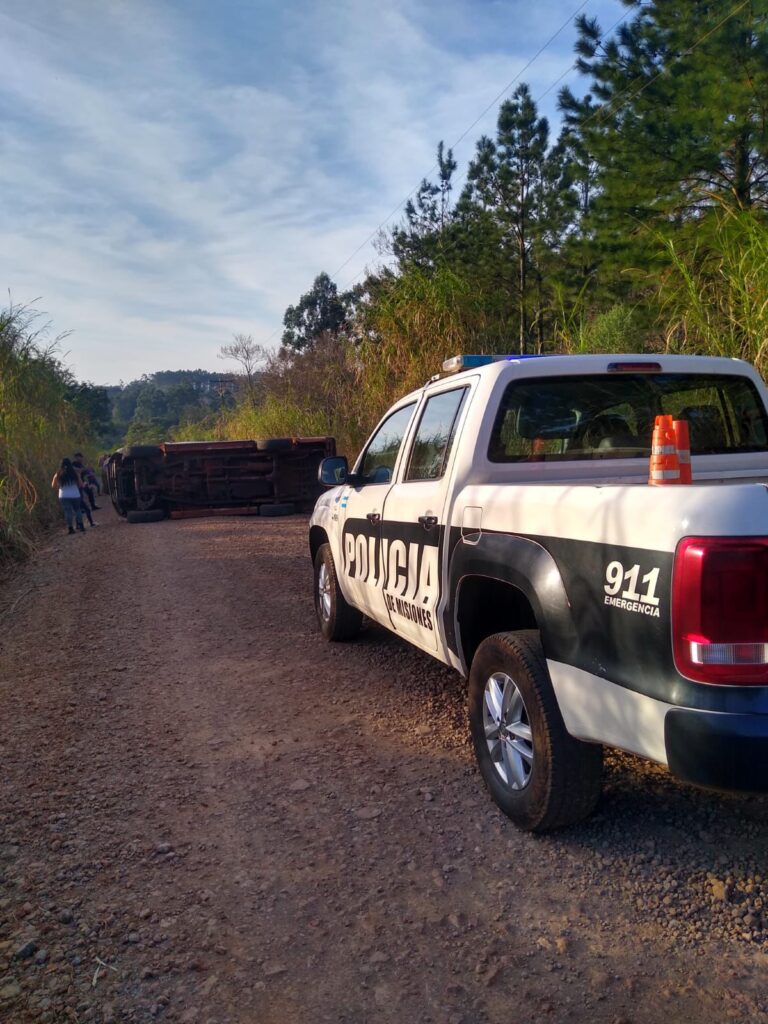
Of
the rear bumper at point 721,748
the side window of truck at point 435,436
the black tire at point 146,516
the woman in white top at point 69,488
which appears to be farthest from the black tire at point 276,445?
the rear bumper at point 721,748

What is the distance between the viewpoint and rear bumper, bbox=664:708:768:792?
227 centimetres

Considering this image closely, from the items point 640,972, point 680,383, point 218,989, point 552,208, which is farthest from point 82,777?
point 552,208

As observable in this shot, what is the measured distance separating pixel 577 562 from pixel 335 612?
3.48 metres

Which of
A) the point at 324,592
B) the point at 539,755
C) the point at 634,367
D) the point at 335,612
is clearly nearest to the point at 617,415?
the point at 634,367

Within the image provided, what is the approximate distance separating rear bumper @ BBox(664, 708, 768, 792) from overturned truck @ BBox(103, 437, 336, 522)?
1424 centimetres

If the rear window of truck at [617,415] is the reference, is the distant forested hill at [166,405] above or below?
above

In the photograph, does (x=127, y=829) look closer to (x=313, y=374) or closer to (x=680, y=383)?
(x=680, y=383)

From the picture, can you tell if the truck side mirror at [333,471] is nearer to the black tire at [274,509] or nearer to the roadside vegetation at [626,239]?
the roadside vegetation at [626,239]

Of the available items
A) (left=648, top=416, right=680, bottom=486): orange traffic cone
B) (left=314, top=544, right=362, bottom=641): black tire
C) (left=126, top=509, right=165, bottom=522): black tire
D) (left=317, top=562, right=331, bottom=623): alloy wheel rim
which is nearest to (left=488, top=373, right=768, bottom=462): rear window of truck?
(left=648, top=416, right=680, bottom=486): orange traffic cone

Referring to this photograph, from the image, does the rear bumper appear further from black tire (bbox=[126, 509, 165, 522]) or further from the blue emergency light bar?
black tire (bbox=[126, 509, 165, 522])

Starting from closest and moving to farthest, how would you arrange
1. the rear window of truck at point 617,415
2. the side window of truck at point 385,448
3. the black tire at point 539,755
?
1. the black tire at point 539,755
2. the rear window of truck at point 617,415
3. the side window of truck at point 385,448

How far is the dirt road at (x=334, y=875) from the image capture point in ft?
7.90

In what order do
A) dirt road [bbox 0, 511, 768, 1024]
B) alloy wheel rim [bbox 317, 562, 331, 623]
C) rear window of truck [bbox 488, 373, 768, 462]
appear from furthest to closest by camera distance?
alloy wheel rim [bbox 317, 562, 331, 623] < rear window of truck [bbox 488, 373, 768, 462] < dirt road [bbox 0, 511, 768, 1024]

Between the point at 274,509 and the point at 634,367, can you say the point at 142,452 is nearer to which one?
the point at 274,509
